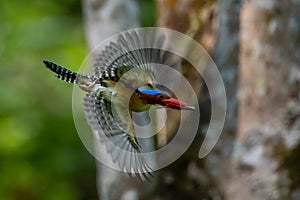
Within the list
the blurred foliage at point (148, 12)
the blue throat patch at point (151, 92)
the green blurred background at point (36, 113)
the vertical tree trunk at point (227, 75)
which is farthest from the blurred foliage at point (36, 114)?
the blue throat patch at point (151, 92)

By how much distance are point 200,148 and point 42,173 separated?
1629 millimetres

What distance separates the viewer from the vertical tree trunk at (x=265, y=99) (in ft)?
9.65

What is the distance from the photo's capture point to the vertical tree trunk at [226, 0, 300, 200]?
294 cm

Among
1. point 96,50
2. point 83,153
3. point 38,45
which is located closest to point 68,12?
point 38,45

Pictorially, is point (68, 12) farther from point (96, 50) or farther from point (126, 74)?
point (126, 74)

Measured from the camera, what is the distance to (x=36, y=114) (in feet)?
14.4

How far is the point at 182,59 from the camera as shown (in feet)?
10.0

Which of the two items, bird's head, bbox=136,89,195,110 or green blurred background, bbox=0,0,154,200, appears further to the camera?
green blurred background, bbox=0,0,154,200

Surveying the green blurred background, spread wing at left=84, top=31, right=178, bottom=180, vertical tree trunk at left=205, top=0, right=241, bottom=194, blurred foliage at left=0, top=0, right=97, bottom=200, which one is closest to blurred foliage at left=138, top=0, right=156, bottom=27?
the green blurred background

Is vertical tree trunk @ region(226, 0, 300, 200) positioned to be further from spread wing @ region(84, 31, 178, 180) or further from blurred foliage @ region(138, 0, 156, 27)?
blurred foliage @ region(138, 0, 156, 27)

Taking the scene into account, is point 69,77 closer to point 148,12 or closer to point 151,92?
point 151,92

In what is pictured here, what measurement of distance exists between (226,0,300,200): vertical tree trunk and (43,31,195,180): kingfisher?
2.92 ft

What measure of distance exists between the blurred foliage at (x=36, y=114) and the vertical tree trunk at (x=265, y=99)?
4.57 ft

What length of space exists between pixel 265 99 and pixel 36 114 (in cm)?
168
